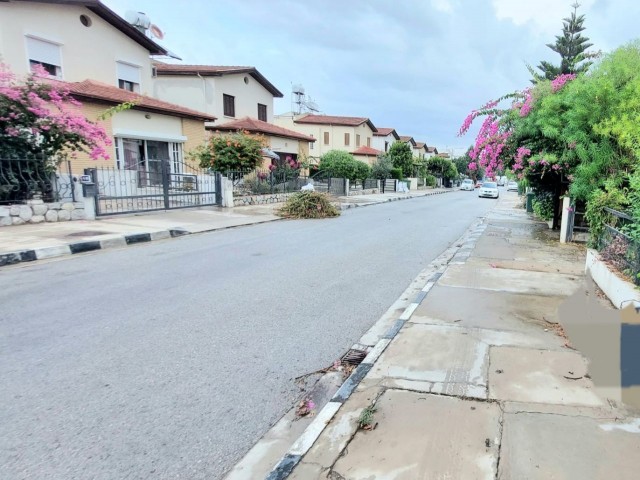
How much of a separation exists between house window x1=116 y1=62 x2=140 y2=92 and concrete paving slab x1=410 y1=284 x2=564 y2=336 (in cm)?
2187

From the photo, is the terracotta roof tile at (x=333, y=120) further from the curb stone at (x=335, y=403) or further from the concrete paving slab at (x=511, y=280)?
the curb stone at (x=335, y=403)

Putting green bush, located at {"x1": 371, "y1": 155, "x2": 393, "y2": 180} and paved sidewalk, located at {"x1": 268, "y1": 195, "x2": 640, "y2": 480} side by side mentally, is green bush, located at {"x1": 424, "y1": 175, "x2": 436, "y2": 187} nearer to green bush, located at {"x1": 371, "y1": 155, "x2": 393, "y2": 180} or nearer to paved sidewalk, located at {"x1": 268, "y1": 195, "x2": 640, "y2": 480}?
green bush, located at {"x1": 371, "y1": 155, "x2": 393, "y2": 180}

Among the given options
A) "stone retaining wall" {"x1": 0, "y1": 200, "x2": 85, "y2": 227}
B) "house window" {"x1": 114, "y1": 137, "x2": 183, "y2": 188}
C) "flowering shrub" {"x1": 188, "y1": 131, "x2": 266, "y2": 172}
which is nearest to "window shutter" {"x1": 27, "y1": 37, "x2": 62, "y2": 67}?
"house window" {"x1": 114, "y1": 137, "x2": 183, "y2": 188}

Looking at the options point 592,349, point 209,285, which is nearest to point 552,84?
point 592,349

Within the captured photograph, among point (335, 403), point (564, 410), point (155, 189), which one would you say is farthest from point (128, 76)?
point (564, 410)

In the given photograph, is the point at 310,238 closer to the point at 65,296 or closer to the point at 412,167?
the point at 65,296

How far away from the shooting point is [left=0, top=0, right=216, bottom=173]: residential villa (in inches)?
701

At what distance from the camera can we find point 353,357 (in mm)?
4230

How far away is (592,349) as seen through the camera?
4086 millimetres

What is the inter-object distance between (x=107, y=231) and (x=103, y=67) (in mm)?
13945

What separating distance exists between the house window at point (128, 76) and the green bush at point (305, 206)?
1246 cm

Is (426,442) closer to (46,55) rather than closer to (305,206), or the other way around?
(305,206)

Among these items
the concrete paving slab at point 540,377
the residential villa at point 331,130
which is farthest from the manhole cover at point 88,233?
the residential villa at point 331,130

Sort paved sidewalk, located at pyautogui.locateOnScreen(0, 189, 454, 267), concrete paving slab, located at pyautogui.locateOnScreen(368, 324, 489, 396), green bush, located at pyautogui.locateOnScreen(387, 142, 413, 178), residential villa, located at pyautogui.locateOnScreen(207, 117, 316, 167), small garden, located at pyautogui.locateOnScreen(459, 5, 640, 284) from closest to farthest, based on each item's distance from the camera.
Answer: concrete paving slab, located at pyautogui.locateOnScreen(368, 324, 489, 396) → small garden, located at pyautogui.locateOnScreen(459, 5, 640, 284) → paved sidewalk, located at pyautogui.locateOnScreen(0, 189, 454, 267) → residential villa, located at pyautogui.locateOnScreen(207, 117, 316, 167) → green bush, located at pyautogui.locateOnScreen(387, 142, 413, 178)
